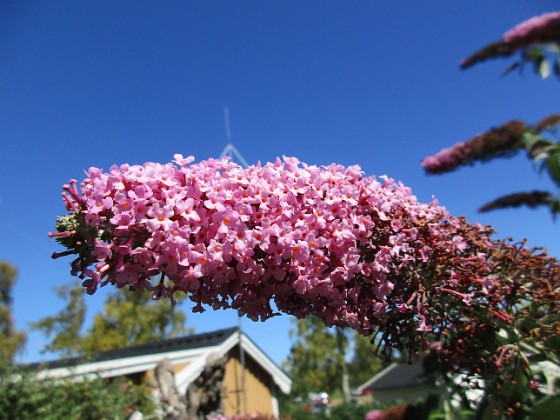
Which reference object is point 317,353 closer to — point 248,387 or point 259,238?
point 248,387

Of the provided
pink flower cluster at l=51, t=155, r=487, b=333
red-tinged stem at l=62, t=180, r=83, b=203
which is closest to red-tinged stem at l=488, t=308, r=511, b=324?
pink flower cluster at l=51, t=155, r=487, b=333

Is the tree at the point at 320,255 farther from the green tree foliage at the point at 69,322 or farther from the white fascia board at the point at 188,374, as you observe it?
the green tree foliage at the point at 69,322

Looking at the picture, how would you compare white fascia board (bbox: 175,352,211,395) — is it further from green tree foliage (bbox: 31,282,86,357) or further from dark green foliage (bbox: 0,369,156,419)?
green tree foliage (bbox: 31,282,86,357)

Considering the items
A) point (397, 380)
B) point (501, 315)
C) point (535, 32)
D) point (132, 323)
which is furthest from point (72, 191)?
point (397, 380)

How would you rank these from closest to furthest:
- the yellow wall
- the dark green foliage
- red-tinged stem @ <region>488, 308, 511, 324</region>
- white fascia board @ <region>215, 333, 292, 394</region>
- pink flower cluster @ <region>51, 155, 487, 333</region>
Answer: pink flower cluster @ <region>51, 155, 487, 333</region> < red-tinged stem @ <region>488, 308, 511, 324</region> < the dark green foliage < the yellow wall < white fascia board @ <region>215, 333, 292, 394</region>

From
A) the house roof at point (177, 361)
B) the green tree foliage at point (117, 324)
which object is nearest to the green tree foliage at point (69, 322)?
the green tree foliage at point (117, 324)

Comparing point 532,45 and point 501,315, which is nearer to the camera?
point 501,315

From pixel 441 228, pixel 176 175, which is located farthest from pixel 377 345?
pixel 176 175
